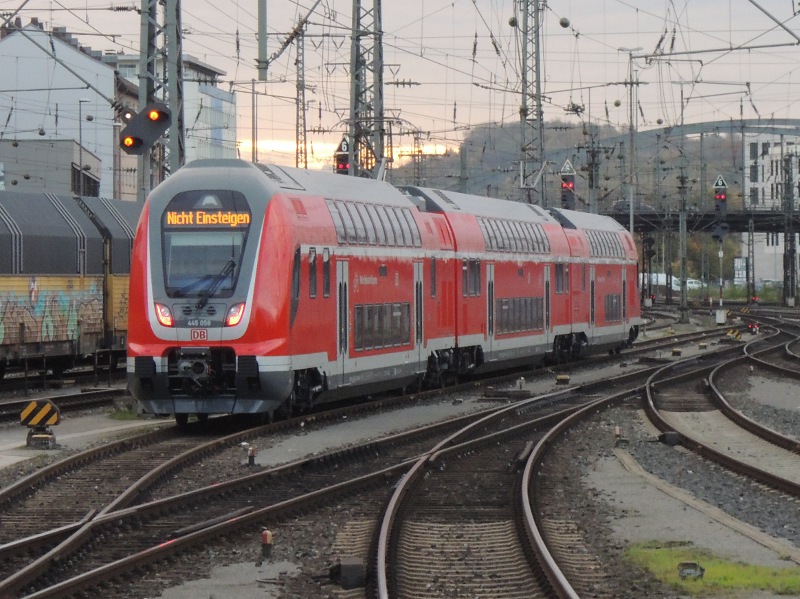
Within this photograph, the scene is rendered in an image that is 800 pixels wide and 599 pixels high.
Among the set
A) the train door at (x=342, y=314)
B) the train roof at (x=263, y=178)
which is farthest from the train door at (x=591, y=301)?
the train door at (x=342, y=314)

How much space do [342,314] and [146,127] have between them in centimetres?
419

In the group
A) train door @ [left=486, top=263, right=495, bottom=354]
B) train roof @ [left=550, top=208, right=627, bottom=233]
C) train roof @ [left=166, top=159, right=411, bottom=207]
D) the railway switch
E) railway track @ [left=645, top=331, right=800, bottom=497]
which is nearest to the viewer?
railway track @ [left=645, top=331, right=800, bottom=497]

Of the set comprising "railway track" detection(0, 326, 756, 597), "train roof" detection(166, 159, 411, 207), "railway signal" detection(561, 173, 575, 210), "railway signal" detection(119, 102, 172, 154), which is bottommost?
"railway track" detection(0, 326, 756, 597)

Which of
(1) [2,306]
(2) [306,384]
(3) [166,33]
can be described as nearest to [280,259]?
(2) [306,384]

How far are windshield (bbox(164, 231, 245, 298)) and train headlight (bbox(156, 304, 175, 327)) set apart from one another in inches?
8.5

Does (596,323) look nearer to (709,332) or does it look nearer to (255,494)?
(709,332)

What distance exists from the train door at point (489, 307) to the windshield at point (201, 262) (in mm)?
12256

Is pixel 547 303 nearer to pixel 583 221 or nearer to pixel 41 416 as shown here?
pixel 583 221

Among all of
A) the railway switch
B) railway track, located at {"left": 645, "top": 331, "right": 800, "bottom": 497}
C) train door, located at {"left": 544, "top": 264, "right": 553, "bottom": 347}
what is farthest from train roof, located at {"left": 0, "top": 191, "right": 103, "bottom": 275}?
railway track, located at {"left": 645, "top": 331, "right": 800, "bottom": 497}

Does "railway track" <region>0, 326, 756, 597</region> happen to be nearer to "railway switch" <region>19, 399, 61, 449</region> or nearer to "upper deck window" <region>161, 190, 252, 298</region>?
"railway switch" <region>19, 399, 61, 449</region>

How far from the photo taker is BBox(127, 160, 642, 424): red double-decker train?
66.9ft

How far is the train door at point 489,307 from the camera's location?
3209 cm

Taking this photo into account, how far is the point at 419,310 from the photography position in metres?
27.5

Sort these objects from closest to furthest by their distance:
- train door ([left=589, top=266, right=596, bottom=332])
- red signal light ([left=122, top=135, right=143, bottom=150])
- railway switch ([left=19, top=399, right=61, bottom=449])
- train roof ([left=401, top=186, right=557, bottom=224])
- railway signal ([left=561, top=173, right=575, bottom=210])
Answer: railway switch ([left=19, top=399, right=61, bottom=449]), red signal light ([left=122, top=135, right=143, bottom=150]), train roof ([left=401, top=186, right=557, bottom=224]), train door ([left=589, top=266, right=596, bottom=332]), railway signal ([left=561, top=173, right=575, bottom=210])
